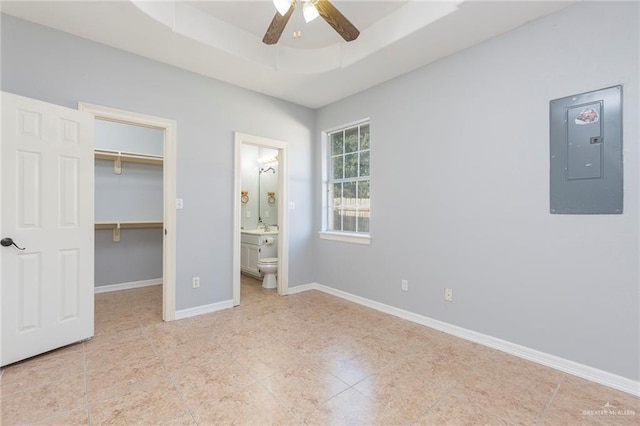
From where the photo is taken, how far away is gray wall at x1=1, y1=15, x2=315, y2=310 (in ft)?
8.12

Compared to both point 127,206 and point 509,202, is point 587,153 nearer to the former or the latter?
point 509,202

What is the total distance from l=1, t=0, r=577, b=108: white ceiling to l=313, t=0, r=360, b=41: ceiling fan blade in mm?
550

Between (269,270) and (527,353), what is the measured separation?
10.3 ft

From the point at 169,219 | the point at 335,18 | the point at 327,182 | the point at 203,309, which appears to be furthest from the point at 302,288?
the point at 335,18

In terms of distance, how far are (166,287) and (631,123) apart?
13.5 feet

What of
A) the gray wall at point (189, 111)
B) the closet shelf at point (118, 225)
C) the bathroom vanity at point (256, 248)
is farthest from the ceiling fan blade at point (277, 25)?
the closet shelf at point (118, 225)

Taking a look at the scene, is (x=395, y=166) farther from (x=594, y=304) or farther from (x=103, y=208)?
(x=103, y=208)

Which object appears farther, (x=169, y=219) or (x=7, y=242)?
(x=169, y=219)

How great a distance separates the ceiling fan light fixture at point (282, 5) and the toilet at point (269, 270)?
3188 millimetres

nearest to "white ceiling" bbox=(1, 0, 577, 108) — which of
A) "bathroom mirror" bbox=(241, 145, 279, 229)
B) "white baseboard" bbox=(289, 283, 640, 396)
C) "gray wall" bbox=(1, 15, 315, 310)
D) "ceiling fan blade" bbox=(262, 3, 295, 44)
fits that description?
"gray wall" bbox=(1, 15, 315, 310)

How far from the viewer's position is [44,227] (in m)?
2.32

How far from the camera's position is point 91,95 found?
2.70 metres

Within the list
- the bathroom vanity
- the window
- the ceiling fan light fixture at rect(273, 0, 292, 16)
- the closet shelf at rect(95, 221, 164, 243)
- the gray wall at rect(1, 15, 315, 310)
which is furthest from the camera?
the bathroom vanity

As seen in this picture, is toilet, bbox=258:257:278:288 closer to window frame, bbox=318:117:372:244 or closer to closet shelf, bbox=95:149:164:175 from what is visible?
window frame, bbox=318:117:372:244
